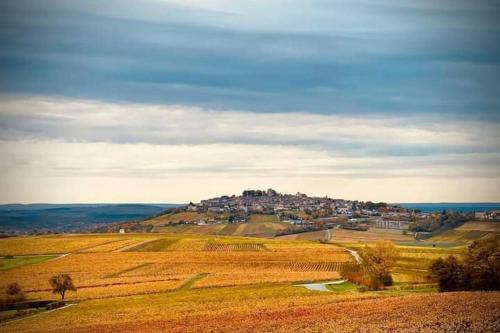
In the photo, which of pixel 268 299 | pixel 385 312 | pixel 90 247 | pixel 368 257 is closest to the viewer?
pixel 385 312

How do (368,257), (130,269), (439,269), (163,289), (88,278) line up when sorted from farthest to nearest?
(130,269), (88,278), (368,257), (163,289), (439,269)

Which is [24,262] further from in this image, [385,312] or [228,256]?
[385,312]

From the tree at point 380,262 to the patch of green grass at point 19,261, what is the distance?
75509mm

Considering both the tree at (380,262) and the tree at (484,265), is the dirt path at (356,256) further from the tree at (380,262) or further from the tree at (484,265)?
the tree at (484,265)

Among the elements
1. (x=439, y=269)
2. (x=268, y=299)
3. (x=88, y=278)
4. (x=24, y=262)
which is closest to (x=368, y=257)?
(x=439, y=269)

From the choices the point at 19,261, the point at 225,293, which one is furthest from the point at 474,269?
the point at 19,261

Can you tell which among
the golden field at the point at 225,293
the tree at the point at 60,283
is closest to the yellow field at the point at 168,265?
the golden field at the point at 225,293

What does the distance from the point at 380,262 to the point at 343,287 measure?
29.2 feet

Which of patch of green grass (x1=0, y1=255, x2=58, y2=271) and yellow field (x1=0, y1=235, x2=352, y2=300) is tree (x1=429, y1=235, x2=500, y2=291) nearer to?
yellow field (x1=0, y1=235, x2=352, y2=300)

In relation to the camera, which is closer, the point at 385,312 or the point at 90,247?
the point at 385,312

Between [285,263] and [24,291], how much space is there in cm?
5583

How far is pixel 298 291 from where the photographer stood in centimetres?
8062

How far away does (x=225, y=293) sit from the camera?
81.8m

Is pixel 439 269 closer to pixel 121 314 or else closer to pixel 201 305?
pixel 201 305
